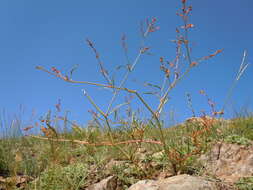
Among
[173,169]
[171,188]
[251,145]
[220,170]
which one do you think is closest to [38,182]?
[173,169]

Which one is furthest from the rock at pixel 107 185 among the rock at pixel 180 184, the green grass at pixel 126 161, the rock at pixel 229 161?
the rock at pixel 229 161

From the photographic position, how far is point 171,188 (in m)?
1.94

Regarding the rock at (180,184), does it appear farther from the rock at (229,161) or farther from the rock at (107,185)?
the rock at (229,161)

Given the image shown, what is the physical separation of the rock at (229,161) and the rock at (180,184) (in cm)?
70

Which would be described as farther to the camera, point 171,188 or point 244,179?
point 244,179

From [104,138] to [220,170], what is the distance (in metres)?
1.92

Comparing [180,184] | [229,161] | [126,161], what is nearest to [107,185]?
[126,161]

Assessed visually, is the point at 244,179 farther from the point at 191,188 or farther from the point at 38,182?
the point at 38,182

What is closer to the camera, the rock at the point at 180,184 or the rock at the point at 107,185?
the rock at the point at 180,184

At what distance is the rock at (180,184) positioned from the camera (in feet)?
6.30

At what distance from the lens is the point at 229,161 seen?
2908 millimetres

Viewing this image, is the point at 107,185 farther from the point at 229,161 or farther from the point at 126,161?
the point at 229,161

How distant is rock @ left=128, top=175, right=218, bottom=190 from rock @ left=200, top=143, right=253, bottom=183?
2.28 ft

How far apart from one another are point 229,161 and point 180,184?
1.20 meters
